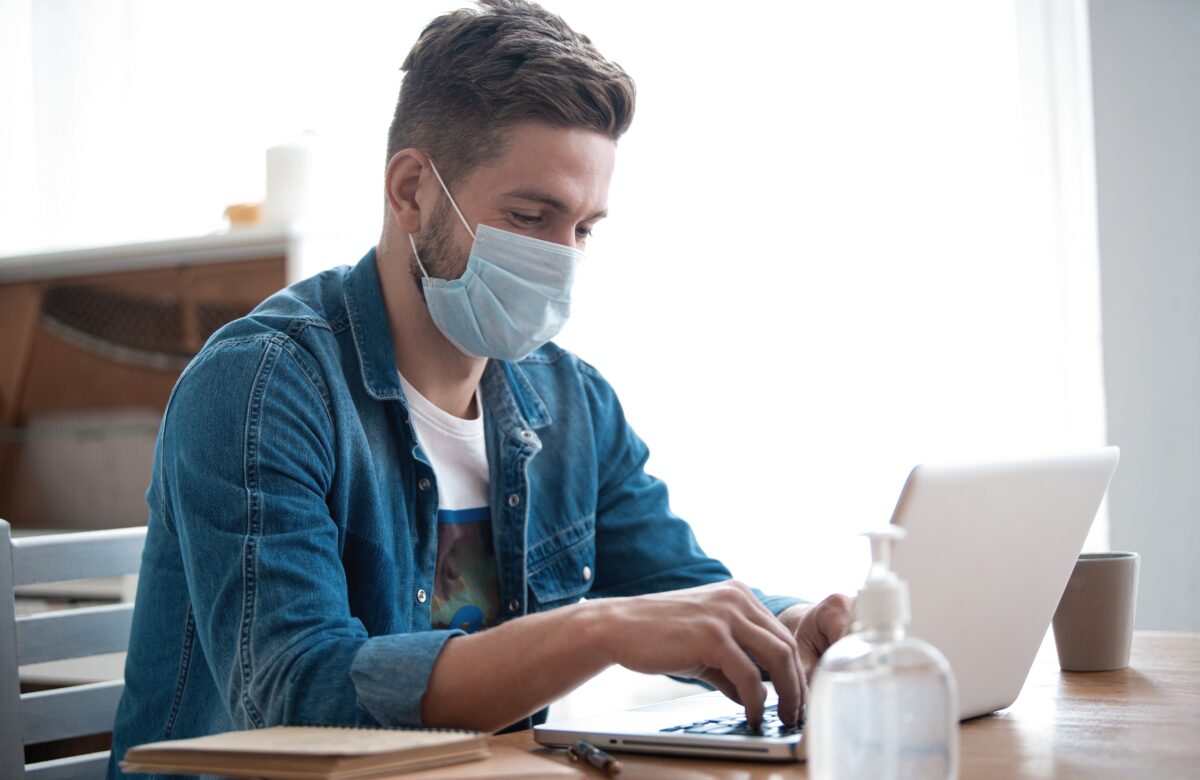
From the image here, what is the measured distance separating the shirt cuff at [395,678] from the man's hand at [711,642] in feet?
0.44

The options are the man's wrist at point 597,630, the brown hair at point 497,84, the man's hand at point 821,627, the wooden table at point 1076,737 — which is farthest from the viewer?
the brown hair at point 497,84

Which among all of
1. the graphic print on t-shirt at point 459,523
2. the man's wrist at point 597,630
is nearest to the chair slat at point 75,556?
the graphic print on t-shirt at point 459,523

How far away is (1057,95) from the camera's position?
225 centimetres

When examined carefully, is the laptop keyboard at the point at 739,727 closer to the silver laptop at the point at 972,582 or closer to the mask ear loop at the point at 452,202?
the silver laptop at the point at 972,582

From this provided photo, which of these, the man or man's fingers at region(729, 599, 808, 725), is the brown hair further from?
man's fingers at region(729, 599, 808, 725)

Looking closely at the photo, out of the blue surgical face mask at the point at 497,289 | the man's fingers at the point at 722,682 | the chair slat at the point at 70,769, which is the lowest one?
the chair slat at the point at 70,769

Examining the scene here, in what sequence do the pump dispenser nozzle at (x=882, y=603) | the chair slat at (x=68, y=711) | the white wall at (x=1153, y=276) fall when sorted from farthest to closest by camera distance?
1. the white wall at (x=1153, y=276)
2. the chair slat at (x=68, y=711)
3. the pump dispenser nozzle at (x=882, y=603)

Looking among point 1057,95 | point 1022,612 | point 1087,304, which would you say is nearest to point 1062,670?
point 1022,612

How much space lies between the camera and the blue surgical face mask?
4.58 ft

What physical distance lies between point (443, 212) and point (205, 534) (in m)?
0.52

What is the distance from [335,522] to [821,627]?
480mm

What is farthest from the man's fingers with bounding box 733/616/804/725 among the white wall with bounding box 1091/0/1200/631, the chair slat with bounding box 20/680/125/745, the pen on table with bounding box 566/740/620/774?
the white wall with bounding box 1091/0/1200/631

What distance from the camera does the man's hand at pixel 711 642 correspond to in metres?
0.90

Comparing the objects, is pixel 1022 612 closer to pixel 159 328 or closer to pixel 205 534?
pixel 205 534
